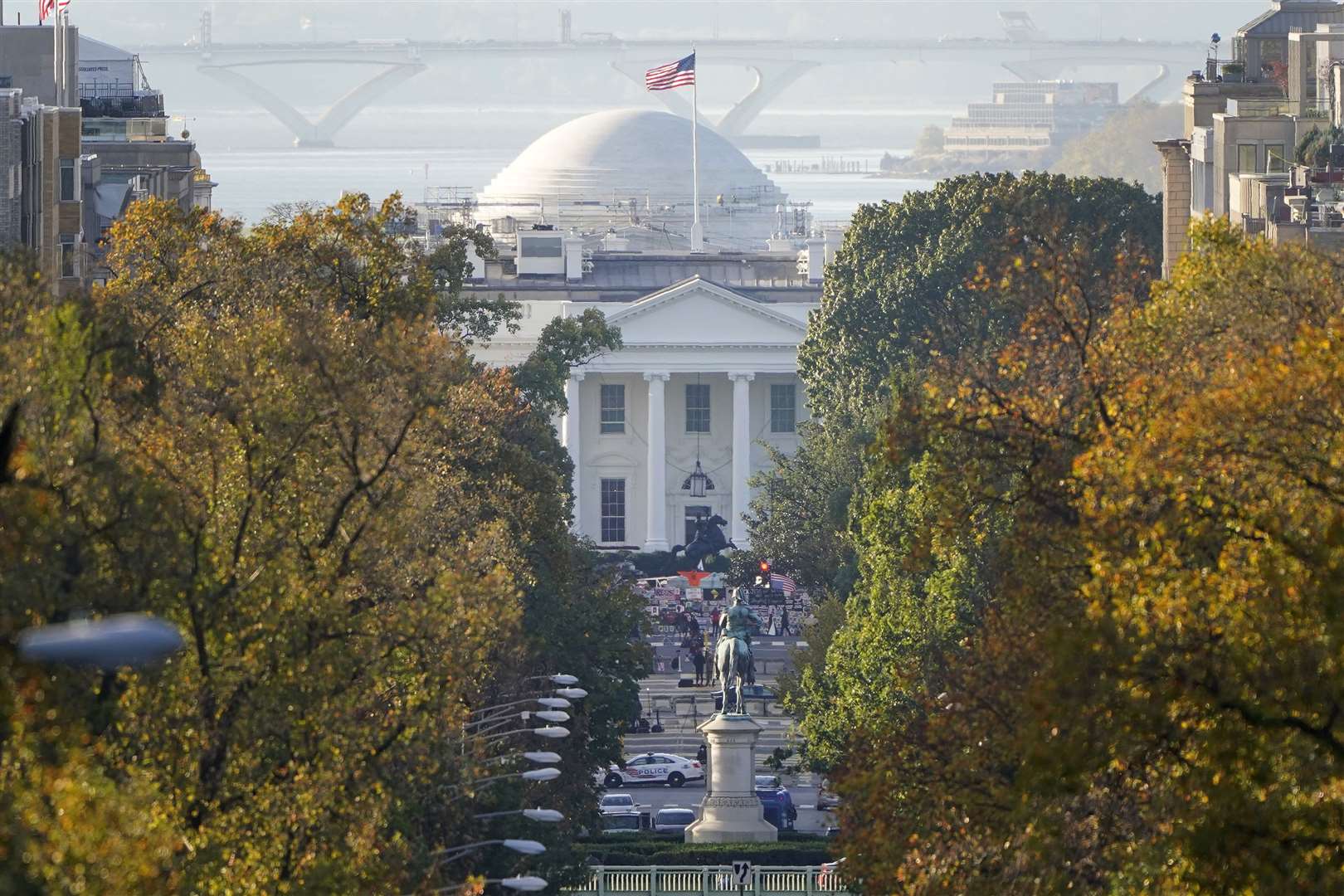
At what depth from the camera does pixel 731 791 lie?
80.6 meters

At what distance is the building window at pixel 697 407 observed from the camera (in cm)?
16900

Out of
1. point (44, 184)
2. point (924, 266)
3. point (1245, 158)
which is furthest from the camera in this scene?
point (924, 266)

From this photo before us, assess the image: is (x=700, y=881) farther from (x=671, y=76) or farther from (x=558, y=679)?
(x=671, y=76)

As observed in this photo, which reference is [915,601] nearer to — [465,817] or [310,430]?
[465,817]

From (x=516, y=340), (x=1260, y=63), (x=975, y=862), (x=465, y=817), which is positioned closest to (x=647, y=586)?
(x=516, y=340)

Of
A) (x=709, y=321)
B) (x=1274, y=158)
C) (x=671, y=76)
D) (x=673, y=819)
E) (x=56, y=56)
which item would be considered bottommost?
(x=673, y=819)

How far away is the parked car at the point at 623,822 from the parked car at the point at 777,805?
2.75 metres

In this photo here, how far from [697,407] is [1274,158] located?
8517 centimetres

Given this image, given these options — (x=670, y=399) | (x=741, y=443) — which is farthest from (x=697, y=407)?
(x=741, y=443)

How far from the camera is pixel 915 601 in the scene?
227 feet

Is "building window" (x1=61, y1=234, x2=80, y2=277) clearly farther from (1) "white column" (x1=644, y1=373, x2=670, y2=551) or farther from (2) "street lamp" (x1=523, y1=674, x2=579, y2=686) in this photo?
(1) "white column" (x1=644, y1=373, x2=670, y2=551)

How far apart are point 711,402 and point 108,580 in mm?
131814

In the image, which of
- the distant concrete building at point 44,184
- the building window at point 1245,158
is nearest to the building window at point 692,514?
the building window at point 1245,158

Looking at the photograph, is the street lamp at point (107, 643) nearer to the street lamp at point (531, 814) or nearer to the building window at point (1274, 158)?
the street lamp at point (531, 814)
